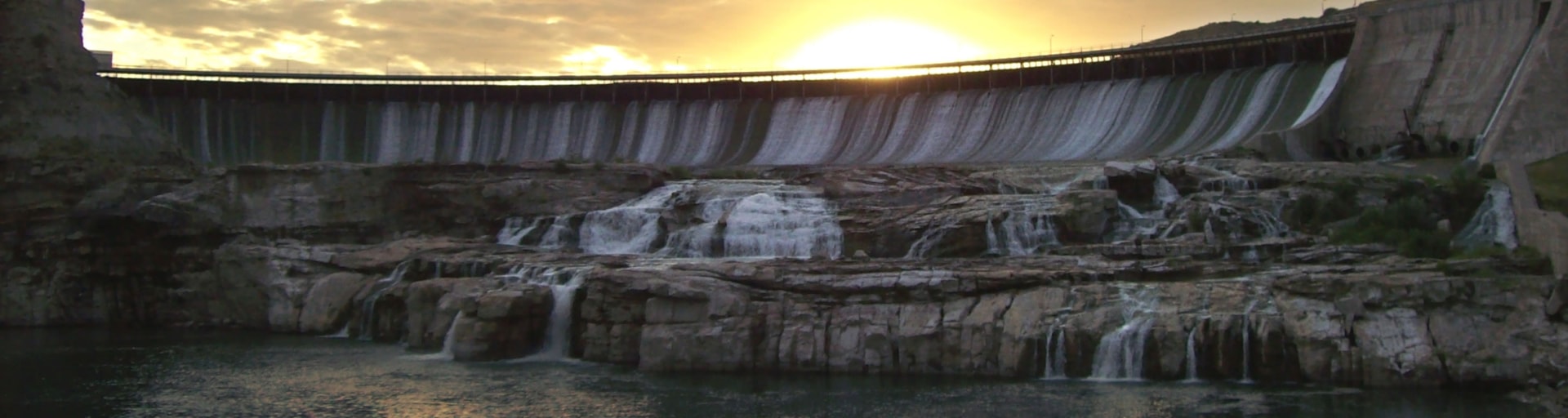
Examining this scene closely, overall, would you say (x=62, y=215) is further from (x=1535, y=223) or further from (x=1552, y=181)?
(x=1552, y=181)

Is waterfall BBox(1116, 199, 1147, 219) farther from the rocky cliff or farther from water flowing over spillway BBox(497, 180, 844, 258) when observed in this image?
the rocky cliff

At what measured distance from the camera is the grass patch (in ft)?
111

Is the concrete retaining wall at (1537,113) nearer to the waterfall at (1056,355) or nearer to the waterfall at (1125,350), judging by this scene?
the waterfall at (1125,350)

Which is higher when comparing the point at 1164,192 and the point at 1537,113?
the point at 1537,113

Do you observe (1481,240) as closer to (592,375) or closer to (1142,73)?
(592,375)

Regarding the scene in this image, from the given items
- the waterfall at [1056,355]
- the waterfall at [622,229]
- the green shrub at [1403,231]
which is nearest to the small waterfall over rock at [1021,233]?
the green shrub at [1403,231]

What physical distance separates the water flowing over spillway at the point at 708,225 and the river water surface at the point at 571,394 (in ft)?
31.2

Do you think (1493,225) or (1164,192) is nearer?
(1493,225)

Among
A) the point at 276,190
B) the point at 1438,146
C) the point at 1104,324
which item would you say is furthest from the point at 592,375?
the point at 1438,146

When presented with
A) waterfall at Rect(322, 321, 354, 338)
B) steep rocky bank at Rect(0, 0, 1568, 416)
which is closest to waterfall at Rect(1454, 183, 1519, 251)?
steep rocky bank at Rect(0, 0, 1568, 416)

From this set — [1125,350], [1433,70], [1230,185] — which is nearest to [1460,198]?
[1230,185]

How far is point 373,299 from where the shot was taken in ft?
123

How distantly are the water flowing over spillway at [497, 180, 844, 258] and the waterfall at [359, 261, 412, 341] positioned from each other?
5725 millimetres

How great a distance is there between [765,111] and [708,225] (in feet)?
91.4
